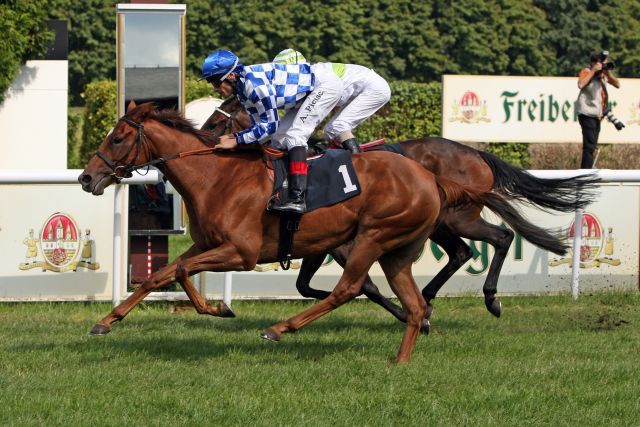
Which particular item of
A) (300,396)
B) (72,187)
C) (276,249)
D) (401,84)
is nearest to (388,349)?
(276,249)

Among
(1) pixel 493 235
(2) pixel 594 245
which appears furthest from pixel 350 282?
(2) pixel 594 245

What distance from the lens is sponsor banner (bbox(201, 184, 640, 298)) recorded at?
8.34 metres

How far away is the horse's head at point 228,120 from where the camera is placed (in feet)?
25.0

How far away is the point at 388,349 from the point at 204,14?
2684 centimetres

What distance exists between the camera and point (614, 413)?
192 inches

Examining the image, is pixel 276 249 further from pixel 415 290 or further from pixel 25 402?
pixel 25 402

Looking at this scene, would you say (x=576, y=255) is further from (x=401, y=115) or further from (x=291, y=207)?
(x=401, y=115)

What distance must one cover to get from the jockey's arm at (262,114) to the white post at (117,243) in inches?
84.1

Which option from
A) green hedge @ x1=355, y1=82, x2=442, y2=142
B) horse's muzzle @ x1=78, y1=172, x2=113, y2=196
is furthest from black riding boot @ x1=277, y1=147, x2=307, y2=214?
green hedge @ x1=355, y1=82, x2=442, y2=142

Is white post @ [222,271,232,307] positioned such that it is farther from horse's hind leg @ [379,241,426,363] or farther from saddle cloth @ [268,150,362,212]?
saddle cloth @ [268,150,362,212]

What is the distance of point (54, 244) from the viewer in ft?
26.0

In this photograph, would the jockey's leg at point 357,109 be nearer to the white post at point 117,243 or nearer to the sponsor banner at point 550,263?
the sponsor banner at point 550,263

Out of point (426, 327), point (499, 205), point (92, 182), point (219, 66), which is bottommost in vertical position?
point (426, 327)

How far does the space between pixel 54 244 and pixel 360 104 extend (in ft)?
7.91
